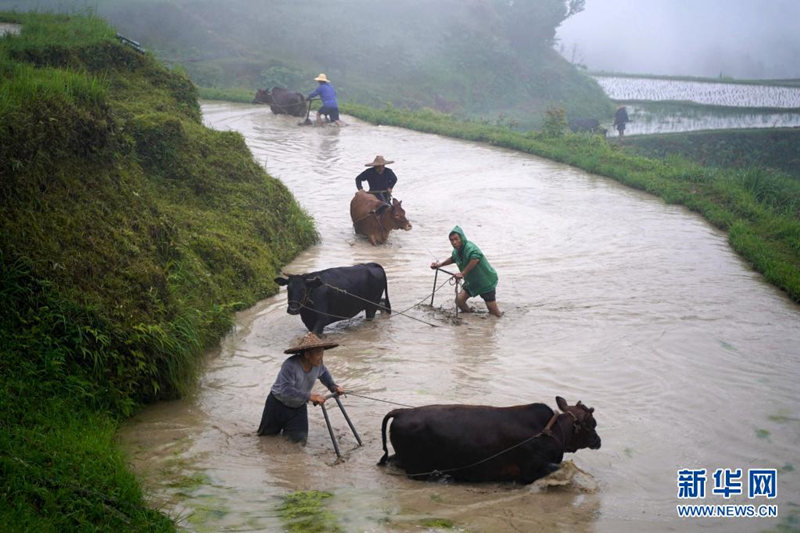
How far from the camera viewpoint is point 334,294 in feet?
33.3

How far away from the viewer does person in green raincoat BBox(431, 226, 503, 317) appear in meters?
10.8

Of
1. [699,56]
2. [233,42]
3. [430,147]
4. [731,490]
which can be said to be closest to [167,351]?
[731,490]

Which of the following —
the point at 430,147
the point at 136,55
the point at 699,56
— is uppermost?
the point at 699,56

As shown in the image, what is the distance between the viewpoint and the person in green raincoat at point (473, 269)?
35.3ft

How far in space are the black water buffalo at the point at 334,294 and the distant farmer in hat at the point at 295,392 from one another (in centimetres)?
250

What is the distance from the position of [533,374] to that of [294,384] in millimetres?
3200

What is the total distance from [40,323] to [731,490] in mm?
5975

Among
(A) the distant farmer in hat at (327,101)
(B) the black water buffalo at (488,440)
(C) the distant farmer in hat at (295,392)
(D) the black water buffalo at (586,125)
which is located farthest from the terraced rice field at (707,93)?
(C) the distant farmer in hat at (295,392)

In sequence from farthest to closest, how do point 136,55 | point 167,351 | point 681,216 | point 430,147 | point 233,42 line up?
point 233,42 < point 430,147 < point 681,216 < point 136,55 < point 167,351

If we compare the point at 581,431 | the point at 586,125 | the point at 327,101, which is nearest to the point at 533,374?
the point at 581,431

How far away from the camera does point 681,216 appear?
1764 cm

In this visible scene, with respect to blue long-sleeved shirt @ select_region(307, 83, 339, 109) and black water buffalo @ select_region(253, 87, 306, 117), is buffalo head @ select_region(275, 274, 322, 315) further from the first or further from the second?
black water buffalo @ select_region(253, 87, 306, 117)

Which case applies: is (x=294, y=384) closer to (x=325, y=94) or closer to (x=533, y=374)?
(x=533, y=374)

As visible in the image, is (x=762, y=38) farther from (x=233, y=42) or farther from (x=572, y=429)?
(x=572, y=429)
